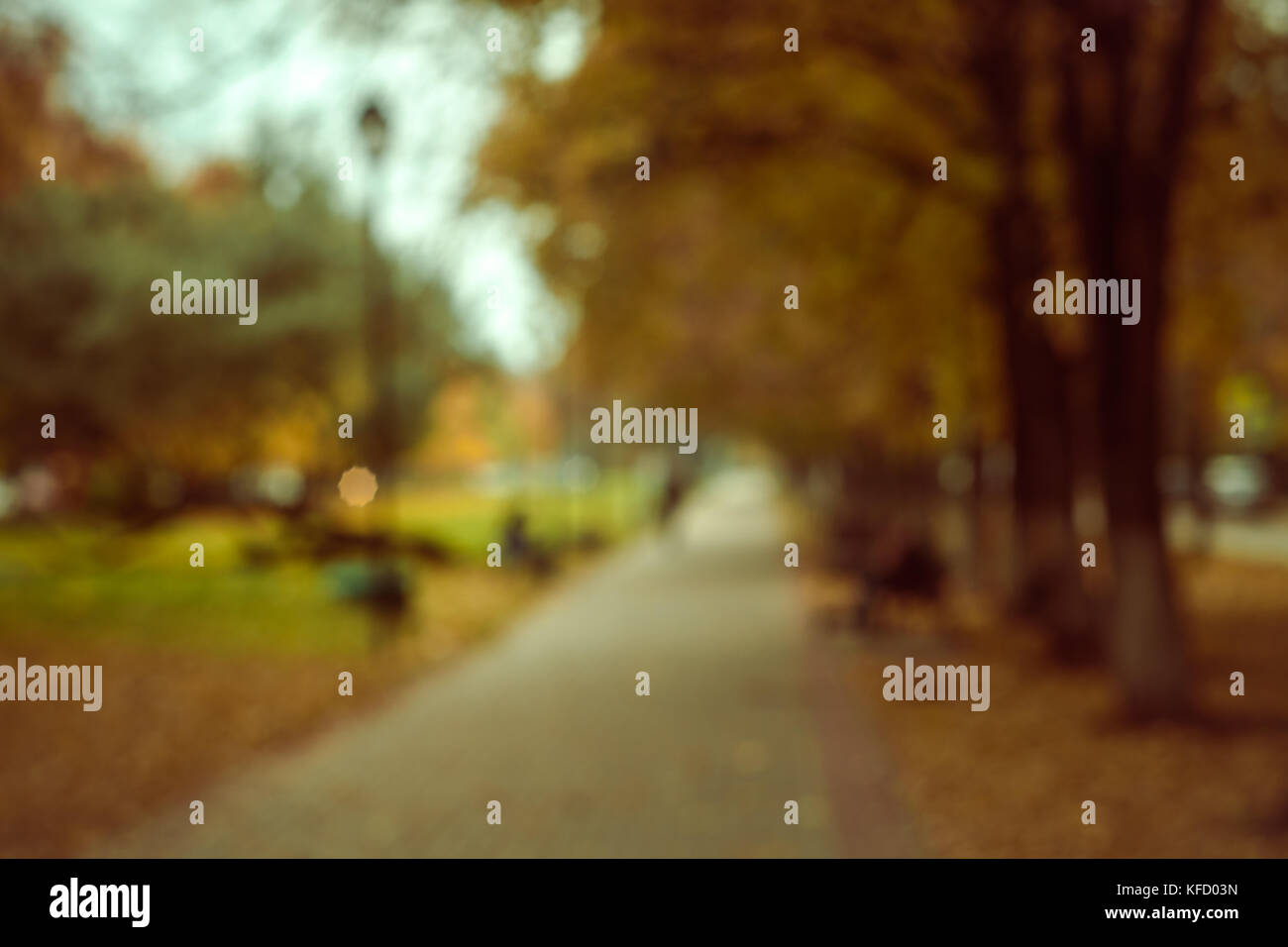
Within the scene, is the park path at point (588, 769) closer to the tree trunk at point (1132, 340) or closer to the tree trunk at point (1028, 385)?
the tree trunk at point (1132, 340)

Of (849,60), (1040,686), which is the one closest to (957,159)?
(849,60)

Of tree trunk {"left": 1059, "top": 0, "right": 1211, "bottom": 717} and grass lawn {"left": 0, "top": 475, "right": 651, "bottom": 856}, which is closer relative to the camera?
grass lawn {"left": 0, "top": 475, "right": 651, "bottom": 856}

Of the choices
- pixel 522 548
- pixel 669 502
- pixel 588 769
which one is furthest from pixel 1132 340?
pixel 669 502

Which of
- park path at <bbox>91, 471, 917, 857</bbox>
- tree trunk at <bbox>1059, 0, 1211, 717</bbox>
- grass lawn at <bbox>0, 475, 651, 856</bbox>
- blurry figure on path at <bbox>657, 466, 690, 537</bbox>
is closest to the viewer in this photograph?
park path at <bbox>91, 471, 917, 857</bbox>

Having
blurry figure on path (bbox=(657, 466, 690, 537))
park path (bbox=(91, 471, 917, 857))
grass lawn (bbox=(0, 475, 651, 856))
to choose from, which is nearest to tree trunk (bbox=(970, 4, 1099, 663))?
park path (bbox=(91, 471, 917, 857))

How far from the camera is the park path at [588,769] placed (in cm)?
634

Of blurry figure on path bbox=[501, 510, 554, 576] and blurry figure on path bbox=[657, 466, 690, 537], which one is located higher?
blurry figure on path bbox=[657, 466, 690, 537]

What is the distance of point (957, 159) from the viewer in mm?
10500

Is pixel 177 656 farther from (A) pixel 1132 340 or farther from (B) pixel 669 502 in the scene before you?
(B) pixel 669 502

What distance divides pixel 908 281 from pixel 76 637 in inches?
418

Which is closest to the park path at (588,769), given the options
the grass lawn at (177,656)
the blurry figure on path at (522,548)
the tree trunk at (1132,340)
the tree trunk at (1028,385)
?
the grass lawn at (177,656)

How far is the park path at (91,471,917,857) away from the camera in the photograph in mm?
6340

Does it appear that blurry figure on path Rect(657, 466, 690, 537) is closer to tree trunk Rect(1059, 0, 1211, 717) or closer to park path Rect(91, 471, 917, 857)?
park path Rect(91, 471, 917, 857)
